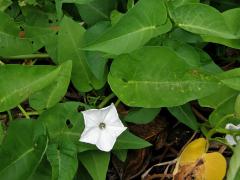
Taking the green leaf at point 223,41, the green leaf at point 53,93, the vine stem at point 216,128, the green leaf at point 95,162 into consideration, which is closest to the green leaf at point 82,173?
the green leaf at point 95,162

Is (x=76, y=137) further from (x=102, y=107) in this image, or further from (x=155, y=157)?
(x=155, y=157)

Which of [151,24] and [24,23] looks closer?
[151,24]

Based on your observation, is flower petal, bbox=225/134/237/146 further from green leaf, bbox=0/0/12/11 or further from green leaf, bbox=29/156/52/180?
green leaf, bbox=0/0/12/11

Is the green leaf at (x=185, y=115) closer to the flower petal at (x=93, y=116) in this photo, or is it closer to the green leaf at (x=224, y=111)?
the green leaf at (x=224, y=111)

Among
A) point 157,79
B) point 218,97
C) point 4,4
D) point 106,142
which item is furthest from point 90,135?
point 4,4

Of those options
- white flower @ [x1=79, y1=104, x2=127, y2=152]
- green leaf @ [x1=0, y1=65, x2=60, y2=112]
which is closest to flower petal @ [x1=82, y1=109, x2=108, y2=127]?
white flower @ [x1=79, y1=104, x2=127, y2=152]

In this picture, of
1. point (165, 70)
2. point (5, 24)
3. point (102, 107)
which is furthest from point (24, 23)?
point (165, 70)

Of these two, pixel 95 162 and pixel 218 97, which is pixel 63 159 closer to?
→ pixel 95 162
